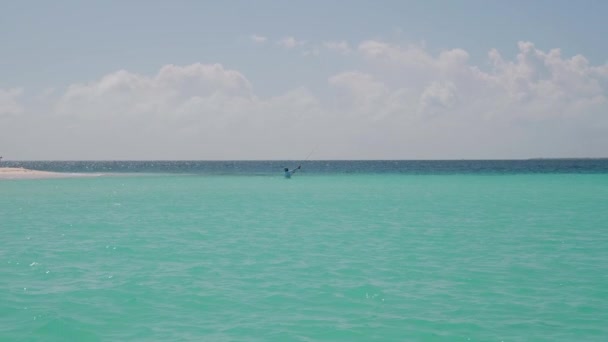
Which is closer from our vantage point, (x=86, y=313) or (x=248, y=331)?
(x=248, y=331)

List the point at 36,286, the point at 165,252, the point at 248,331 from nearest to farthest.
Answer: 1. the point at 248,331
2. the point at 36,286
3. the point at 165,252

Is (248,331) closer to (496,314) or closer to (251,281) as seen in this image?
(251,281)

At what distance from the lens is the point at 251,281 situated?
1468cm

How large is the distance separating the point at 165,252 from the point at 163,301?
21.9 ft

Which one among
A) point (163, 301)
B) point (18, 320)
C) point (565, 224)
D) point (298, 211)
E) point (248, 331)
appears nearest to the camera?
point (248, 331)

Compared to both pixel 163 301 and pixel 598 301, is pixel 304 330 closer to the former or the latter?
pixel 163 301

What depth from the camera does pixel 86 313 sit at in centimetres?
1188

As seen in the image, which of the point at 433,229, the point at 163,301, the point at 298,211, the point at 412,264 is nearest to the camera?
the point at 163,301

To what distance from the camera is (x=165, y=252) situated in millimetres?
19234

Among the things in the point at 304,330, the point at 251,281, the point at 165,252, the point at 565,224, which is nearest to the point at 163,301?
the point at 251,281

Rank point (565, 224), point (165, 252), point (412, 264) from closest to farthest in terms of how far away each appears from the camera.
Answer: point (412, 264) < point (165, 252) < point (565, 224)

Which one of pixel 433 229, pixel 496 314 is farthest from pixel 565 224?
pixel 496 314

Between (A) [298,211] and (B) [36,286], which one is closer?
(B) [36,286]

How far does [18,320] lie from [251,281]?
5.39m
